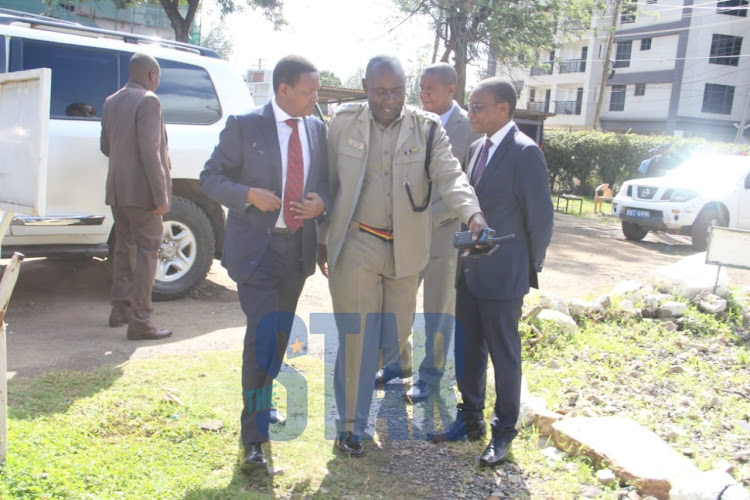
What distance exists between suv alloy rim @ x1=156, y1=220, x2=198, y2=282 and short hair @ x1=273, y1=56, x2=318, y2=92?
3.09 metres

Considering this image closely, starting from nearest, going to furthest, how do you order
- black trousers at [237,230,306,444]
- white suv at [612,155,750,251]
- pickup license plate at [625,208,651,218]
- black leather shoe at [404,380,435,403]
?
black trousers at [237,230,306,444] < black leather shoe at [404,380,435,403] < white suv at [612,155,750,251] < pickup license plate at [625,208,651,218]

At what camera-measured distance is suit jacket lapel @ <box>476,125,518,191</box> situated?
334cm

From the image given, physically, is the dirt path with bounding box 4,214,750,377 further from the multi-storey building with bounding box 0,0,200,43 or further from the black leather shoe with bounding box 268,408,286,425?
the multi-storey building with bounding box 0,0,200,43

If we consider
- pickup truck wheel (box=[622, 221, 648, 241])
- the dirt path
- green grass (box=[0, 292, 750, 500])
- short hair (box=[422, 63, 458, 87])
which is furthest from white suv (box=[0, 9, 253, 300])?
pickup truck wheel (box=[622, 221, 648, 241])

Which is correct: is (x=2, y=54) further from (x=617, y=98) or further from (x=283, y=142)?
(x=617, y=98)

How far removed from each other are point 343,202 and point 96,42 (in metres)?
3.52

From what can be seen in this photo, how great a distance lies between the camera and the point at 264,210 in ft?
10.1

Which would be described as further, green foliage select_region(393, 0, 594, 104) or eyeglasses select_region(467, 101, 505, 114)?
green foliage select_region(393, 0, 594, 104)

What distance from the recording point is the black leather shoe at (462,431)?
369 centimetres

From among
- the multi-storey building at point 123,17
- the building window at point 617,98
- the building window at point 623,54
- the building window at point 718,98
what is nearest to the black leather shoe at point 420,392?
the multi-storey building at point 123,17

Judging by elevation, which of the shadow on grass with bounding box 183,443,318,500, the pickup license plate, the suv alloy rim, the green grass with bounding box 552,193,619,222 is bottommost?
the shadow on grass with bounding box 183,443,318,500

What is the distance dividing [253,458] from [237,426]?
0.49 meters

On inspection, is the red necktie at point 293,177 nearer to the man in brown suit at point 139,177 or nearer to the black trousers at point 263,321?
the black trousers at point 263,321

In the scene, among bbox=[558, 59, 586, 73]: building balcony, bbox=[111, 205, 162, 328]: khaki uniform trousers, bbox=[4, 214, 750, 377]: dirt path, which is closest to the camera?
bbox=[4, 214, 750, 377]: dirt path
